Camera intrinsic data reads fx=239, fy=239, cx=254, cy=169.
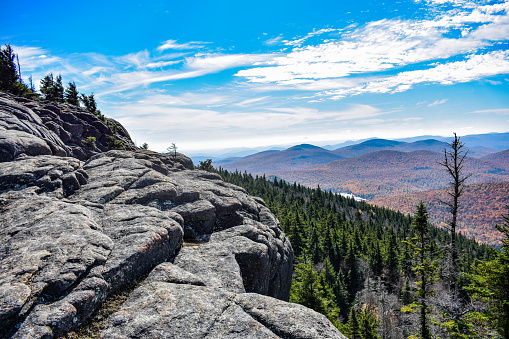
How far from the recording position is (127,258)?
9.98 m

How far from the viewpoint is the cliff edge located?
772 cm

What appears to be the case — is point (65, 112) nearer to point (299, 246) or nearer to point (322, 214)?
point (299, 246)

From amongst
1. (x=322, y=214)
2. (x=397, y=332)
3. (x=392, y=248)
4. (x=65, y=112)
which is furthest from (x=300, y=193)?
(x=65, y=112)

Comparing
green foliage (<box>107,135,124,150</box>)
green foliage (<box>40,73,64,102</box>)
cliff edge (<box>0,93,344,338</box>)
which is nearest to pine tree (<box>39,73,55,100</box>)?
green foliage (<box>40,73,64,102</box>)

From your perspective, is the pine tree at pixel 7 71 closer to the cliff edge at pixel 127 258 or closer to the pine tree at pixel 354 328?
the cliff edge at pixel 127 258

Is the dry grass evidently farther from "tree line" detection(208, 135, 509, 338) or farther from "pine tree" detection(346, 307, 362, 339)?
"pine tree" detection(346, 307, 362, 339)

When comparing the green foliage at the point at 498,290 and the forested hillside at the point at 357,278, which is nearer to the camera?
the green foliage at the point at 498,290

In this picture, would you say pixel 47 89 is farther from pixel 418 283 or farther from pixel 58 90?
pixel 418 283

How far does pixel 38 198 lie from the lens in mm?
12953

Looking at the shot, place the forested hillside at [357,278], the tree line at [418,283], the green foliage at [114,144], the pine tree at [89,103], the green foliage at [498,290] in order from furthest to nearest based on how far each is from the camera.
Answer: the pine tree at [89,103], the green foliage at [114,144], the forested hillside at [357,278], the tree line at [418,283], the green foliage at [498,290]

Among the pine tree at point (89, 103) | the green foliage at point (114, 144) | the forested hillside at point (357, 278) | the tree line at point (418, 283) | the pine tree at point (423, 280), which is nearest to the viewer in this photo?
the tree line at point (418, 283)

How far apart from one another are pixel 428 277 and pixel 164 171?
2716cm

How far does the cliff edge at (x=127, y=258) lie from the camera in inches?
304

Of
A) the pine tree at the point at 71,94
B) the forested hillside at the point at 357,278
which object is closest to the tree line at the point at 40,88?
the pine tree at the point at 71,94
